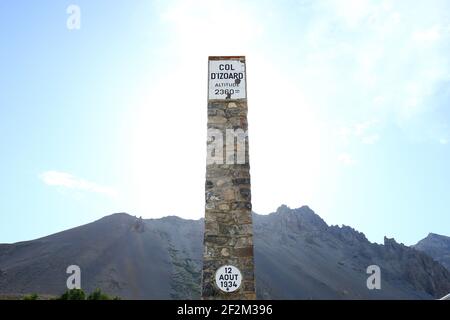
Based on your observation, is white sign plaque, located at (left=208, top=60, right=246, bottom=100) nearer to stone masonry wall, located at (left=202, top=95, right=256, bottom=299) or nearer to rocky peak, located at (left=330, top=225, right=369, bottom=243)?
stone masonry wall, located at (left=202, top=95, right=256, bottom=299)

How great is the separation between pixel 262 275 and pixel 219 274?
85541 mm

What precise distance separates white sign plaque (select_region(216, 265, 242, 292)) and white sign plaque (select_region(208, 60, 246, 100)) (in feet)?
11.0

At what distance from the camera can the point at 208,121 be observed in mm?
8836

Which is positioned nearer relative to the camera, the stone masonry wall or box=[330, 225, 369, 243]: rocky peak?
the stone masonry wall

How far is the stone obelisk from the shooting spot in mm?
7766

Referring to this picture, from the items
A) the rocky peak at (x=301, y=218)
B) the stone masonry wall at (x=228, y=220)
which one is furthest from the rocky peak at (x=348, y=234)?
the stone masonry wall at (x=228, y=220)

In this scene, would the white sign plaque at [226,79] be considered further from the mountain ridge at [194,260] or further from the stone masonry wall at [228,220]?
the mountain ridge at [194,260]

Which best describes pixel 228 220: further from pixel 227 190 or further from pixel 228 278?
pixel 228 278

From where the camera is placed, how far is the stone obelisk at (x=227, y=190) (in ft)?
25.5

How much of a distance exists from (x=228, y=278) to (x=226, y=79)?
12.6 ft

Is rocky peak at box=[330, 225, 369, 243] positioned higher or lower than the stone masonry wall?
higher

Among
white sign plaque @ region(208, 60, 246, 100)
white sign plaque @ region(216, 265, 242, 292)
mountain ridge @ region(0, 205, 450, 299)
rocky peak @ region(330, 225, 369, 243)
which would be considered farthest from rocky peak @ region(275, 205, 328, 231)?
white sign plaque @ region(216, 265, 242, 292)
